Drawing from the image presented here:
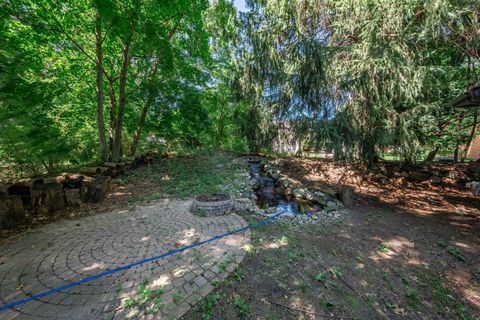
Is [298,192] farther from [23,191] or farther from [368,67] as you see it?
[23,191]

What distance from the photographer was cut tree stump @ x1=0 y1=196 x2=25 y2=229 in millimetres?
3146

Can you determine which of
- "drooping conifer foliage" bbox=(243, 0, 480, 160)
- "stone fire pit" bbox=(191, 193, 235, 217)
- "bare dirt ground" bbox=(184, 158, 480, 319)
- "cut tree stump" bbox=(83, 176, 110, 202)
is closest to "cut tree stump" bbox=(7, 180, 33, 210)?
"cut tree stump" bbox=(83, 176, 110, 202)

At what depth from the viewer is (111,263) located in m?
2.34

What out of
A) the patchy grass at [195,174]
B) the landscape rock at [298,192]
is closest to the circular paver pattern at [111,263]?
the patchy grass at [195,174]

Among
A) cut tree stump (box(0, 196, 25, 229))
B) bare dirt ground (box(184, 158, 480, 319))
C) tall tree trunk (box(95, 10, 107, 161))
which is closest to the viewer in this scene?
bare dirt ground (box(184, 158, 480, 319))

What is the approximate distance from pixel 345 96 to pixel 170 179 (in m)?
6.36

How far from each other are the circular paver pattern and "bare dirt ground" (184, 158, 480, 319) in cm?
32

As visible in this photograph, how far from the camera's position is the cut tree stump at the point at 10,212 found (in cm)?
315

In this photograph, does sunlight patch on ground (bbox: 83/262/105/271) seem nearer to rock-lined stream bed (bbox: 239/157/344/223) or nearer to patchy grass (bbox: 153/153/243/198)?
patchy grass (bbox: 153/153/243/198)

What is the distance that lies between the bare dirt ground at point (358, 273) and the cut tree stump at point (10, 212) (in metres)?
3.98

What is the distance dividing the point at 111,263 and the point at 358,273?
325cm

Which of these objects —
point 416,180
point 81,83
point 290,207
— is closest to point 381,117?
point 416,180

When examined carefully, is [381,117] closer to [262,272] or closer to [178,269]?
[262,272]

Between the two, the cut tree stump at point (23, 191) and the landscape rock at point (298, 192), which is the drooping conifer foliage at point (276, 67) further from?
the landscape rock at point (298, 192)
